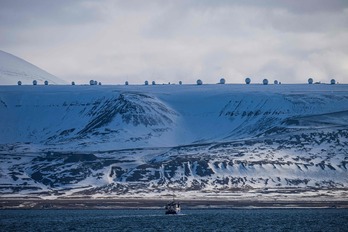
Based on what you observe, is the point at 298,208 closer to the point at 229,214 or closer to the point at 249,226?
the point at 229,214

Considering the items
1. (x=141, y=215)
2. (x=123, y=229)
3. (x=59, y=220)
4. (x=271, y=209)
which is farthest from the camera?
(x=271, y=209)

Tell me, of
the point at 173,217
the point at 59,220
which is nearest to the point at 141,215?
the point at 173,217

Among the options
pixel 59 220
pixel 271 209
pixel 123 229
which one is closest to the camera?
pixel 123 229

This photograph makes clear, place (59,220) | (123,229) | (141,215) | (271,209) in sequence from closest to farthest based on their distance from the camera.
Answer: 1. (123,229)
2. (59,220)
3. (141,215)
4. (271,209)

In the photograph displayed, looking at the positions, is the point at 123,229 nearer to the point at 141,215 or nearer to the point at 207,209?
the point at 141,215

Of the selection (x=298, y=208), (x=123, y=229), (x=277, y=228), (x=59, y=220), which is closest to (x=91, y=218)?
(x=59, y=220)

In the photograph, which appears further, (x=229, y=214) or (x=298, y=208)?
(x=298, y=208)
